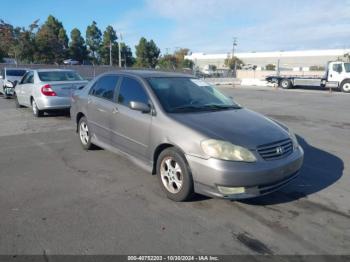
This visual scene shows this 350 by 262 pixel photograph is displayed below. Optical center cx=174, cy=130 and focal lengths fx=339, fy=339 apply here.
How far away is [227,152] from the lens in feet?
12.5

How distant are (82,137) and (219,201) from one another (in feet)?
11.5

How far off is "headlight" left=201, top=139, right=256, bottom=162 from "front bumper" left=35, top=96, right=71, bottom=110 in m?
7.56

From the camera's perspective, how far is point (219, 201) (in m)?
4.27

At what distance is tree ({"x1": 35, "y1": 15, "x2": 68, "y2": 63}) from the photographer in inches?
2023

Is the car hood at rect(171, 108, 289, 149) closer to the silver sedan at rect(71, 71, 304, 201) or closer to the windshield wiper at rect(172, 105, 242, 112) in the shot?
the silver sedan at rect(71, 71, 304, 201)

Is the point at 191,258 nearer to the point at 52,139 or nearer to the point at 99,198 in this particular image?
the point at 99,198

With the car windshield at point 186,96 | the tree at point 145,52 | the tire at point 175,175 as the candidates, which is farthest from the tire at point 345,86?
the tree at point 145,52

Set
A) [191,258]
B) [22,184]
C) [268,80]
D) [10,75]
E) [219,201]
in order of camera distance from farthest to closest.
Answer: [268,80], [10,75], [22,184], [219,201], [191,258]

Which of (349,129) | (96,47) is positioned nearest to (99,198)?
(349,129)

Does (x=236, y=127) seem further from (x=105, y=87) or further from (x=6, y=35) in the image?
(x=6, y=35)

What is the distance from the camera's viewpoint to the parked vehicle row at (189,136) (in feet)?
12.5

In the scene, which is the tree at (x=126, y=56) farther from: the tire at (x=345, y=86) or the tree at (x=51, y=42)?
the tire at (x=345, y=86)

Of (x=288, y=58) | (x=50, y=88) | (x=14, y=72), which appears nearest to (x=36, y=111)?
(x=50, y=88)

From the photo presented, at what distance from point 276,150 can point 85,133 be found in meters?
3.93
